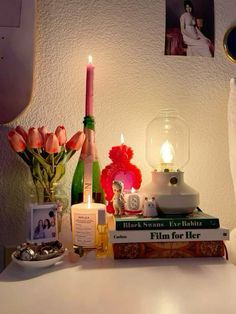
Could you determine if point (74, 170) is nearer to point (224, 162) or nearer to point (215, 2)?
point (224, 162)

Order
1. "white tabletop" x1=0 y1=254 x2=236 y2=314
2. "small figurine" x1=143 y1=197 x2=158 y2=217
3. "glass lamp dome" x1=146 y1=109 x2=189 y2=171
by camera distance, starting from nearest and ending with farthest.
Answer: "white tabletop" x1=0 y1=254 x2=236 y2=314 → "small figurine" x1=143 y1=197 x2=158 y2=217 → "glass lamp dome" x1=146 y1=109 x2=189 y2=171

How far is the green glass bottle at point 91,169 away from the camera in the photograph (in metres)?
0.81

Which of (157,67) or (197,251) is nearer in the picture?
(197,251)

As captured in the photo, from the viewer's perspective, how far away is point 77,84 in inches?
36.0

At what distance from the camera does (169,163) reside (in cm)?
82

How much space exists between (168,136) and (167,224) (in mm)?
376

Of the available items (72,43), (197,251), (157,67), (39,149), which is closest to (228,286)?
(197,251)

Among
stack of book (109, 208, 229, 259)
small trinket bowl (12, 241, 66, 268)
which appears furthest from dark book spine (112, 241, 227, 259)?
small trinket bowl (12, 241, 66, 268)

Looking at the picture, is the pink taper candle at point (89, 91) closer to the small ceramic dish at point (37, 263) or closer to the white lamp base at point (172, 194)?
the white lamp base at point (172, 194)

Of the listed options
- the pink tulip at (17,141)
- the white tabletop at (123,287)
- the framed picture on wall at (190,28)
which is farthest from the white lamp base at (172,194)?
the framed picture on wall at (190,28)

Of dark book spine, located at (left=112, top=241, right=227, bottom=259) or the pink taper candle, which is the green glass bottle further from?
dark book spine, located at (left=112, top=241, right=227, bottom=259)

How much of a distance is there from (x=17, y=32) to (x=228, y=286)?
2.77 ft

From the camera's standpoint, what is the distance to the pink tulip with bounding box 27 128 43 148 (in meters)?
0.71

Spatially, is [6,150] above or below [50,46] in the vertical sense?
below
